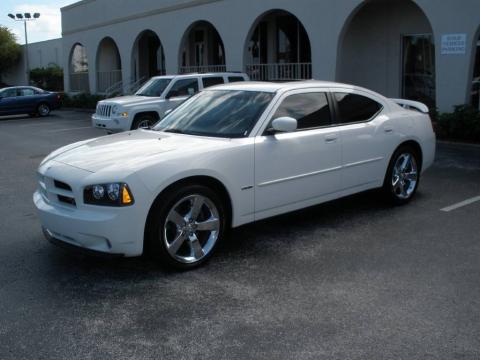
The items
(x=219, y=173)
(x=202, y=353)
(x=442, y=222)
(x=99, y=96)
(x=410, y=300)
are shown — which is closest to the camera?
(x=202, y=353)

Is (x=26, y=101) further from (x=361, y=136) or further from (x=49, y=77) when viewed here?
(x=361, y=136)

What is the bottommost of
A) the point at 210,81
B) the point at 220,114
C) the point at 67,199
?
the point at 67,199

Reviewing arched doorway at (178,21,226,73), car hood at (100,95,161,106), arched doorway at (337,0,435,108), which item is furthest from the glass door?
arched doorway at (178,21,226,73)

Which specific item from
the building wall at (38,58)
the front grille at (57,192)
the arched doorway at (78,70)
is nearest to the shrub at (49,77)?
the building wall at (38,58)

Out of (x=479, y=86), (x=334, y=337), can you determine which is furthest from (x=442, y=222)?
(x=479, y=86)

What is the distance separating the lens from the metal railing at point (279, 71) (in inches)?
756

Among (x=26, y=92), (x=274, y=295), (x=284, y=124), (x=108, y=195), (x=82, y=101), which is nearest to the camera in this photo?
(x=274, y=295)

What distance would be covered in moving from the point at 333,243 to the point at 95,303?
8.19 feet

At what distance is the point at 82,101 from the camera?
28391mm

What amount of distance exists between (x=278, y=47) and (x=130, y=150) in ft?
57.4

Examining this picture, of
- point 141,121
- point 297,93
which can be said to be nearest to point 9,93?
point 141,121

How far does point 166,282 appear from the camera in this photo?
4848mm

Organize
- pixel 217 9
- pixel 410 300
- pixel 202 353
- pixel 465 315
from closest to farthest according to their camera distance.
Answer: pixel 202 353, pixel 465 315, pixel 410 300, pixel 217 9

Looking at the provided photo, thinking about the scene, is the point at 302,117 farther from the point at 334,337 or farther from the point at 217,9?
the point at 217,9
